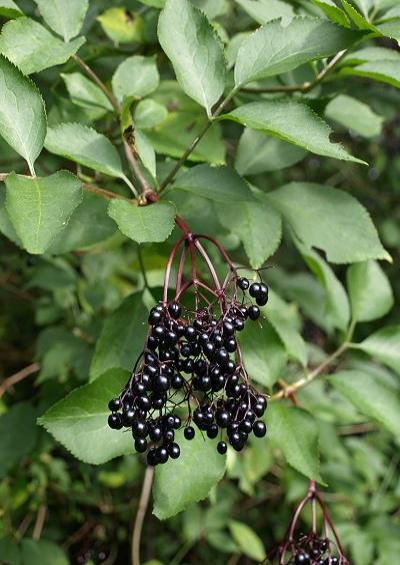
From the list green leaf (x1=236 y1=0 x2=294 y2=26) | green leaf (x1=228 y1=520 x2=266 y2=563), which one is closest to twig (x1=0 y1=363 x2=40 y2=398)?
green leaf (x1=228 y1=520 x2=266 y2=563)

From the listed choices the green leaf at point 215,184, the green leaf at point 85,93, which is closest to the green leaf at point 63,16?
the green leaf at point 85,93

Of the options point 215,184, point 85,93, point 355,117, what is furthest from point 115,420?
point 355,117

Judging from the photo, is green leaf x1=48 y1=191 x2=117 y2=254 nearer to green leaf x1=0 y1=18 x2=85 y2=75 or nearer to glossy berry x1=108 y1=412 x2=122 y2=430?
green leaf x1=0 y1=18 x2=85 y2=75

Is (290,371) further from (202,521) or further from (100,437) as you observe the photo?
(100,437)

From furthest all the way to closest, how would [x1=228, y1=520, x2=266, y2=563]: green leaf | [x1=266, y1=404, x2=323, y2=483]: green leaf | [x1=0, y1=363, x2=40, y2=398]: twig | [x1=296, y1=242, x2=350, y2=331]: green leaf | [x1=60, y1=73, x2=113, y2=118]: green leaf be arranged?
[x1=228, y1=520, x2=266, y2=563]: green leaf, [x1=0, y1=363, x2=40, y2=398]: twig, [x1=296, y1=242, x2=350, y2=331]: green leaf, [x1=60, y1=73, x2=113, y2=118]: green leaf, [x1=266, y1=404, x2=323, y2=483]: green leaf

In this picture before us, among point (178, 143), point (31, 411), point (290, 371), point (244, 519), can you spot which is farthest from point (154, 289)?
point (244, 519)

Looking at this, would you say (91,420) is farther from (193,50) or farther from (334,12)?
(334,12)
